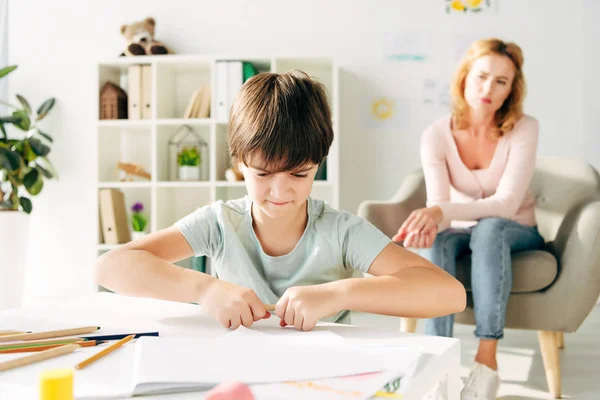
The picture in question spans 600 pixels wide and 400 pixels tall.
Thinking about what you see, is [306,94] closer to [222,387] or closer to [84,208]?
[222,387]

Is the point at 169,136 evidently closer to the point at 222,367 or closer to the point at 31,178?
the point at 31,178

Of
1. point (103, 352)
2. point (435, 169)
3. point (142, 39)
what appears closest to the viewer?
point (103, 352)

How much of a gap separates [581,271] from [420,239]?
500 millimetres

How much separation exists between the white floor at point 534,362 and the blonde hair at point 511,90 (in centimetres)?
81

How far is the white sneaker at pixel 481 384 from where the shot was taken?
1540 mm

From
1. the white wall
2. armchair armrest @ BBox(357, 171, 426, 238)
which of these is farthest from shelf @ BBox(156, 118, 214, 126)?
armchair armrest @ BBox(357, 171, 426, 238)

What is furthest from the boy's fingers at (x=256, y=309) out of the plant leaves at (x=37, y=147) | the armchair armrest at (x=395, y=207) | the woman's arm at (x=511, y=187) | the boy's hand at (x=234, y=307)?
the plant leaves at (x=37, y=147)

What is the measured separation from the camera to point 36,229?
3.54m

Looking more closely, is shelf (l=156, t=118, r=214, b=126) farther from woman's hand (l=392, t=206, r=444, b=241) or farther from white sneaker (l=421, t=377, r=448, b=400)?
white sneaker (l=421, t=377, r=448, b=400)

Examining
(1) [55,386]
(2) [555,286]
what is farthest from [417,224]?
(1) [55,386]

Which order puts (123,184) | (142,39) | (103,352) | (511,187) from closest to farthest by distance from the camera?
(103,352) < (511,187) < (123,184) < (142,39)

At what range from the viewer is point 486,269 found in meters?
1.69

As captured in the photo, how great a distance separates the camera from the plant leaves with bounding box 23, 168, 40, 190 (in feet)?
9.90

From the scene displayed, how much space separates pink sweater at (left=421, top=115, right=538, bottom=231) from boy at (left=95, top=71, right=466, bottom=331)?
2.99 ft
